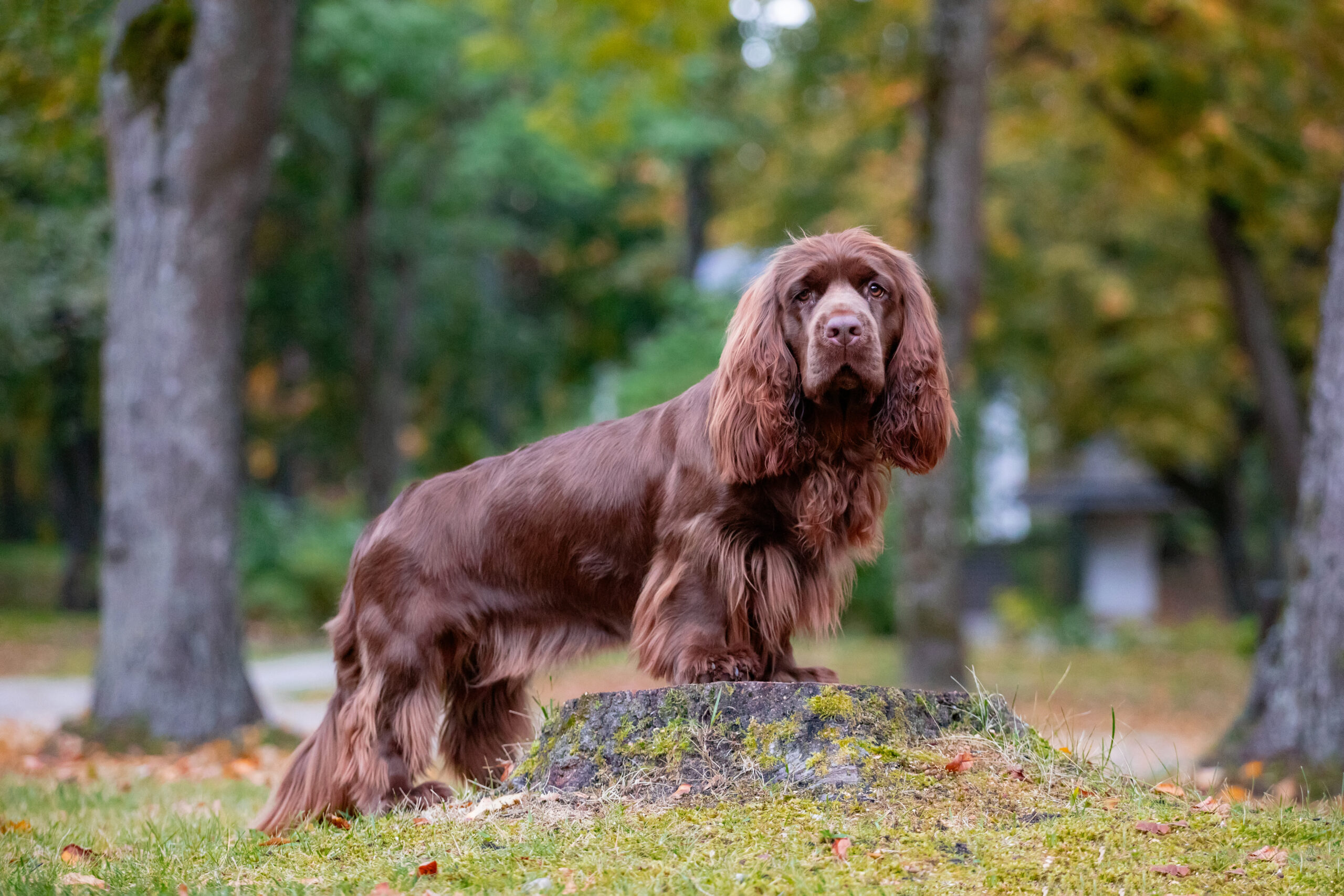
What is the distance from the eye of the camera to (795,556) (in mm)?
4234

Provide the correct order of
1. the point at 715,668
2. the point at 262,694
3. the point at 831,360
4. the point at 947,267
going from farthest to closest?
the point at 262,694 → the point at 947,267 → the point at 715,668 → the point at 831,360

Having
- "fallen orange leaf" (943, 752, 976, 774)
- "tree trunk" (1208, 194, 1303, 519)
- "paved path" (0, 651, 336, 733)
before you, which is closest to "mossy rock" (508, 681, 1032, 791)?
"fallen orange leaf" (943, 752, 976, 774)

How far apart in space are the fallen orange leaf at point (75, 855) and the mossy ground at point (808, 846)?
0.05 meters

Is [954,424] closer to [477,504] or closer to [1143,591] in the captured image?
[477,504]

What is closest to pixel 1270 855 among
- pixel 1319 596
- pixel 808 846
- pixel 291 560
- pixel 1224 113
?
pixel 808 846

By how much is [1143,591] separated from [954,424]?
27.8m

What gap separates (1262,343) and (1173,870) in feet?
40.7

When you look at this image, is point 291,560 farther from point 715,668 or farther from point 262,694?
point 715,668

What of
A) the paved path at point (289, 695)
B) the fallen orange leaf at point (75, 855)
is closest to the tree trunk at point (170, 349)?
the paved path at point (289, 695)

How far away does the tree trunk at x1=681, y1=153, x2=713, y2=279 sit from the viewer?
24047mm

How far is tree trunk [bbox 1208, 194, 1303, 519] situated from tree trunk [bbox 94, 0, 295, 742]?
34.3 ft

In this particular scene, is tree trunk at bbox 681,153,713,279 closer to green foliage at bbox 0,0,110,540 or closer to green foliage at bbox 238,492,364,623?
green foliage at bbox 238,492,364,623

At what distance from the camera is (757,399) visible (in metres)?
4.05

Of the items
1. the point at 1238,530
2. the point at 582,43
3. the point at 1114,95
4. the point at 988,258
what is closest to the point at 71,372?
the point at 582,43
